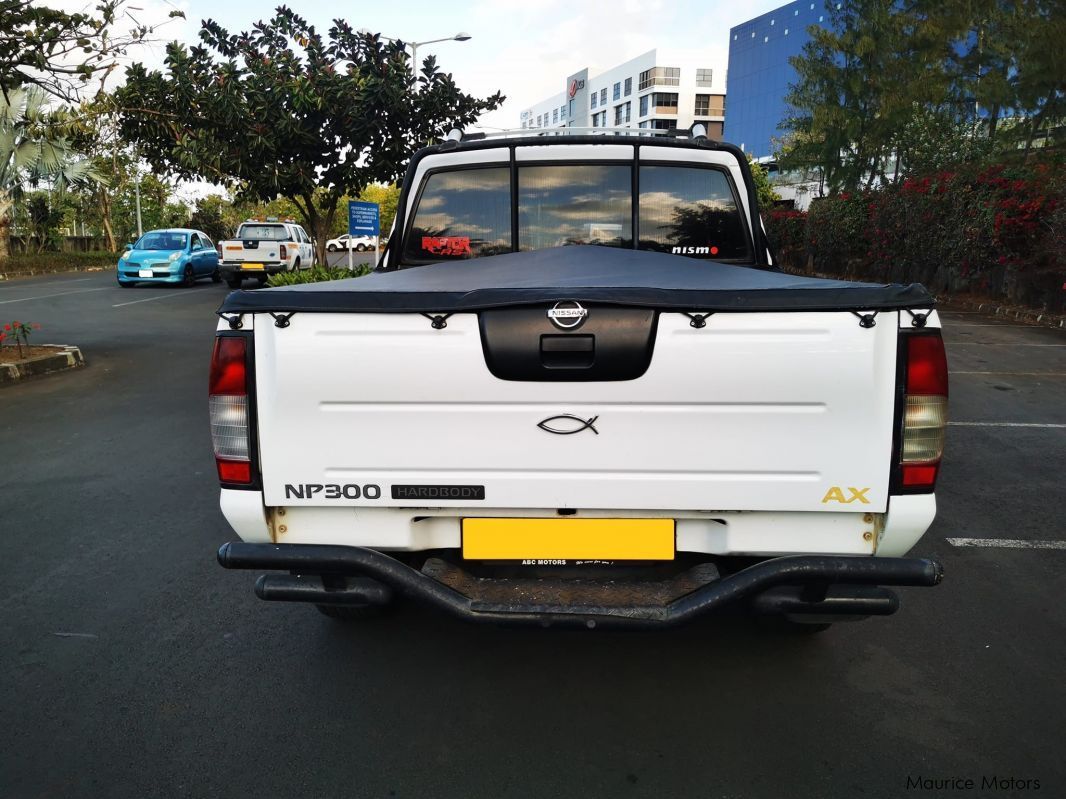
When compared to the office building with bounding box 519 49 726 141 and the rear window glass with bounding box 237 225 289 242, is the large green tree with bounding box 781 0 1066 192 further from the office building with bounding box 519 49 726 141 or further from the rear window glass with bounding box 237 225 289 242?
the office building with bounding box 519 49 726 141

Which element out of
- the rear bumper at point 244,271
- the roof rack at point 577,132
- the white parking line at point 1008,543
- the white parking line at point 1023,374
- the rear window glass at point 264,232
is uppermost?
the roof rack at point 577,132

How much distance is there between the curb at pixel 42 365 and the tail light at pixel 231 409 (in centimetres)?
823

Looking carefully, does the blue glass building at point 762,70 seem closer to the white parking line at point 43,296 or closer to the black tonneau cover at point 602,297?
the white parking line at point 43,296

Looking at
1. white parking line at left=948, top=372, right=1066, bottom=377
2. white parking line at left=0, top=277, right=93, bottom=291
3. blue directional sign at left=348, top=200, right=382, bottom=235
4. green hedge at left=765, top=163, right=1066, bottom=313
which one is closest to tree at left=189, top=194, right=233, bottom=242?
white parking line at left=0, top=277, right=93, bottom=291

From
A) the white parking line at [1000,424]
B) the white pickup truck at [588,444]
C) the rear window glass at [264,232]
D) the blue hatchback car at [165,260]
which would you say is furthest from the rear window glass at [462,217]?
the blue hatchback car at [165,260]

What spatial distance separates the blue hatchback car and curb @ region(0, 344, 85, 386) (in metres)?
11.9

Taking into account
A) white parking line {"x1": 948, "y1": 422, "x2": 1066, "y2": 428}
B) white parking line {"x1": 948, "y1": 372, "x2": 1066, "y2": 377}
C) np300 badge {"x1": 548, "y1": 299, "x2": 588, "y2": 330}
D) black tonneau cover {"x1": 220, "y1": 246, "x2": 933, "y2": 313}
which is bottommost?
white parking line {"x1": 948, "y1": 372, "x2": 1066, "y2": 377}

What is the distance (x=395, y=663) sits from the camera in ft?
10.6

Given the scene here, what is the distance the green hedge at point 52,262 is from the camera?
28.3 m

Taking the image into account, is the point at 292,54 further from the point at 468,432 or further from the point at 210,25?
the point at 468,432

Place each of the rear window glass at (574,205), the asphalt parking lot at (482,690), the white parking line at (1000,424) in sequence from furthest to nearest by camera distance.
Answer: the white parking line at (1000,424)
the rear window glass at (574,205)
the asphalt parking lot at (482,690)

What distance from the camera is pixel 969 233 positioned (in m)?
16.8

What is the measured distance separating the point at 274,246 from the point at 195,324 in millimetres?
7056

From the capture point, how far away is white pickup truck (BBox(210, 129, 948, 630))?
2.44 metres
